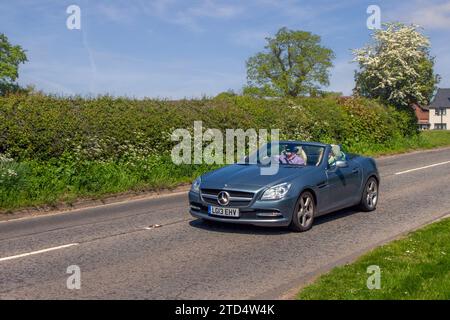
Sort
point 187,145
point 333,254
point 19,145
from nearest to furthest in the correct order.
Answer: point 333,254
point 19,145
point 187,145

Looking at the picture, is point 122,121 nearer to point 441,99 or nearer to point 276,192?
point 276,192

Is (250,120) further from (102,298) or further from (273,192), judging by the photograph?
(102,298)

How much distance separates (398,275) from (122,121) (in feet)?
36.6

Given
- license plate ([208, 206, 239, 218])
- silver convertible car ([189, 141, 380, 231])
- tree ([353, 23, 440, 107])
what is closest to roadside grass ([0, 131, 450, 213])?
silver convertible car ([189, 141, 380, 231])

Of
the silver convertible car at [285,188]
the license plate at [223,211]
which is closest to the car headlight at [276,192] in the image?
the silver convertible car at [285,188]

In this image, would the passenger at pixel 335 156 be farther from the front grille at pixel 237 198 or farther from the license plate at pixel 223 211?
the license plate at pixel 223 211

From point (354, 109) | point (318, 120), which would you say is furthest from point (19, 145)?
point (354, 109)

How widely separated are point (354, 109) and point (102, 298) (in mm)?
24335

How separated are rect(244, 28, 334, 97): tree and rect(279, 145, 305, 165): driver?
72.3 meters

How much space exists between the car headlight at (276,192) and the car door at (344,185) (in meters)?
1.36

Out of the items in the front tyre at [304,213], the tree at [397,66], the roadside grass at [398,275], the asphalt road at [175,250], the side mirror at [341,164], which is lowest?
the asphalt road at [175,250]

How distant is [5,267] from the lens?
289 inches

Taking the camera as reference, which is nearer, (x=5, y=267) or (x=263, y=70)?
(x=5, y=267)

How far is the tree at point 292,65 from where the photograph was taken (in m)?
83.0
